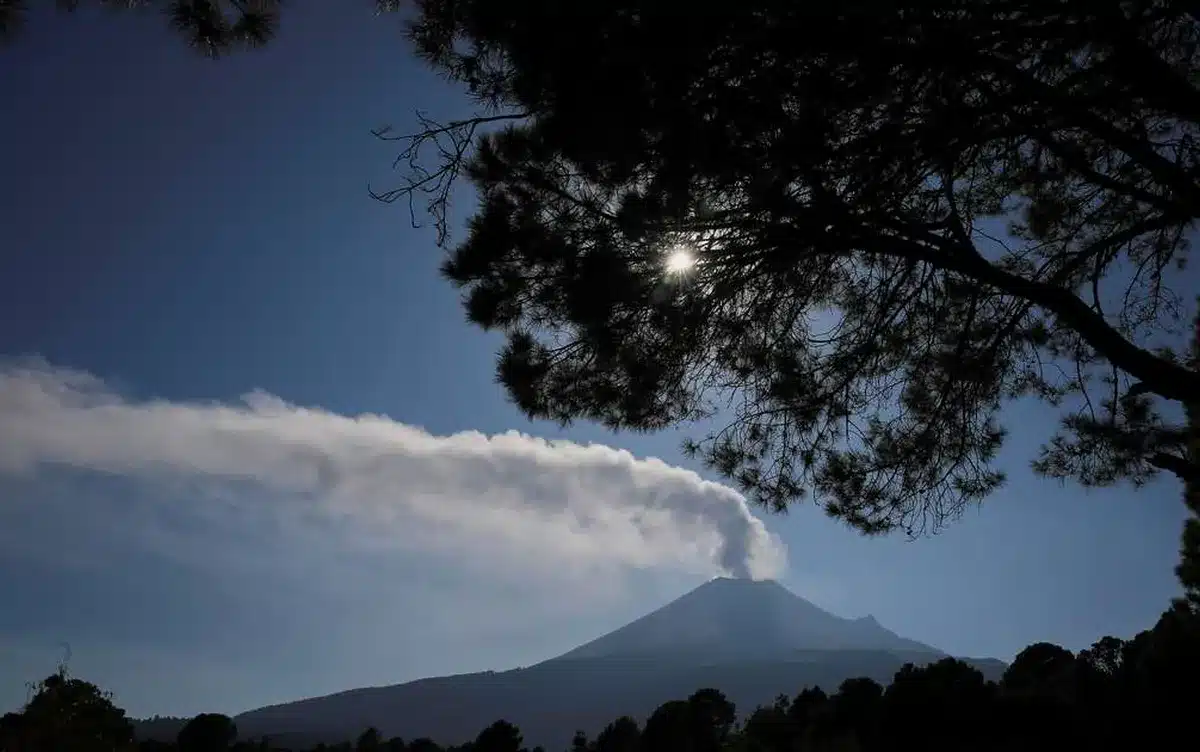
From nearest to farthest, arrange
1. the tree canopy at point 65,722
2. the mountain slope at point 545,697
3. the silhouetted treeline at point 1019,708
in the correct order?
the silhouetted treeline at point 1019,708, the tree canopy at point 65,722, the mountain slope at point 545,697

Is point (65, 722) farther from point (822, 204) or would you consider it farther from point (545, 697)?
point (545, 697)

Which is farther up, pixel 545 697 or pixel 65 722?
pixel 65 722

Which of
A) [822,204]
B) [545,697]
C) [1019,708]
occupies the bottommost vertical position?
[545,697]

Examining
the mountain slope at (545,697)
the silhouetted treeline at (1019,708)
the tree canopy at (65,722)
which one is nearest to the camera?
the silhouetted treeline at (1019,708)

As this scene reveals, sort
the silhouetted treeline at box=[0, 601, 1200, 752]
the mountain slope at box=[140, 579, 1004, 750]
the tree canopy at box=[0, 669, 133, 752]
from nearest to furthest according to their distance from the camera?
the silhouetted treeline at box=[0, 601, 1200, 752] < the tree canopy at box=[0, 669, 133, 752] < the mountain slope at box=[140, 579, 1004, 750]

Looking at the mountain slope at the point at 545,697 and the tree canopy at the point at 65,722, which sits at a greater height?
the tree canopy at the point at 65,722

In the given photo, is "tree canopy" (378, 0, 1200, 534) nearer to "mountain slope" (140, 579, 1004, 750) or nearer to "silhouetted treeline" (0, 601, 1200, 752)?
"silhouetted treeline" (0, 601, 1200, 752)

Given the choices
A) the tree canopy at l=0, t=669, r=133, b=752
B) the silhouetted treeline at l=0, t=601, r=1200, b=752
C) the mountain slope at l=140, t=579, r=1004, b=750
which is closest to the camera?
the silhouetted treeline at l=0, t=601, r=1200, b=752

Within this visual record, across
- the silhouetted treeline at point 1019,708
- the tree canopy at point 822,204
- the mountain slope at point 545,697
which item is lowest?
the mountain slope at point 545,697

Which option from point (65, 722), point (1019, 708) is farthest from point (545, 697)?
point (1019, 708)

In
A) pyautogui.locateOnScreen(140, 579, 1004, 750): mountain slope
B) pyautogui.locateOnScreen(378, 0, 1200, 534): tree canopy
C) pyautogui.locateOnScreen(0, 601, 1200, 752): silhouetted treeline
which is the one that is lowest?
pyautogui.locateOnScreen(140, 579, 1004, 750): mountain slope

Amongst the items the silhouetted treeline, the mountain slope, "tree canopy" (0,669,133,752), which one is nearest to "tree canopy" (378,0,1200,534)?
the silhouetted treeline

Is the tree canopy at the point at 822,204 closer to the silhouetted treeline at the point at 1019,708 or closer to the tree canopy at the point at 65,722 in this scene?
the silhouetted treeline at the point at 1019,708

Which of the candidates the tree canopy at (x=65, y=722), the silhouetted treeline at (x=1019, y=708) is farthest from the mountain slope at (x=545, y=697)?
the silhouetted treeline at (x=1019, y=708)
